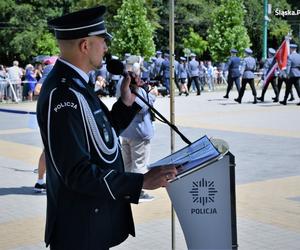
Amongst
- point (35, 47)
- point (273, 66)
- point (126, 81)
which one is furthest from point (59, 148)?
point (35, 47)

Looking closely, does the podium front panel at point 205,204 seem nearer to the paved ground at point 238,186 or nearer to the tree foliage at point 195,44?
the paved ground at point 238,186

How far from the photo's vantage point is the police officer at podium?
2596mm

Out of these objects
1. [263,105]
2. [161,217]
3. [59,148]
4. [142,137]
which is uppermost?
[59,148]

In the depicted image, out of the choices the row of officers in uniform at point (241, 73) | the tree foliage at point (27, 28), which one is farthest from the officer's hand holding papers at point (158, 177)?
the tree foliage at point (27, 28)

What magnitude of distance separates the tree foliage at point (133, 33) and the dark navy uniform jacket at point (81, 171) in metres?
34.9

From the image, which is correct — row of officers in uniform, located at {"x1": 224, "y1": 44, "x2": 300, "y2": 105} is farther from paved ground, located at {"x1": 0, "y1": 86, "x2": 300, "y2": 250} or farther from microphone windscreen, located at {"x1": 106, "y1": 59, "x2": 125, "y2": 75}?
microphone windscreen, located at {"x1": 106, "y1": 59, "x2": 125, "y2": 75}

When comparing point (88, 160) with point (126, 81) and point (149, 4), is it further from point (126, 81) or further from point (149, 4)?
point (149, 4)

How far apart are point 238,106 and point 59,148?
18.0 m

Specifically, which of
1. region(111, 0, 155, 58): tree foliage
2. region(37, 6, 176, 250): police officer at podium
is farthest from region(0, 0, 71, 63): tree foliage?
region(37, 6, 176, 250): police officer at podium

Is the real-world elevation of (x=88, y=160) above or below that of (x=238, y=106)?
Result: above

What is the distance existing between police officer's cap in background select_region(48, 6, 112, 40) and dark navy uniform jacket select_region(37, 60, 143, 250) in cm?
15

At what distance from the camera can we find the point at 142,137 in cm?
715

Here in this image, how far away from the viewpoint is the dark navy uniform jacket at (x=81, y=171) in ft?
8.50

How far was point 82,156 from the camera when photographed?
2.58 m
